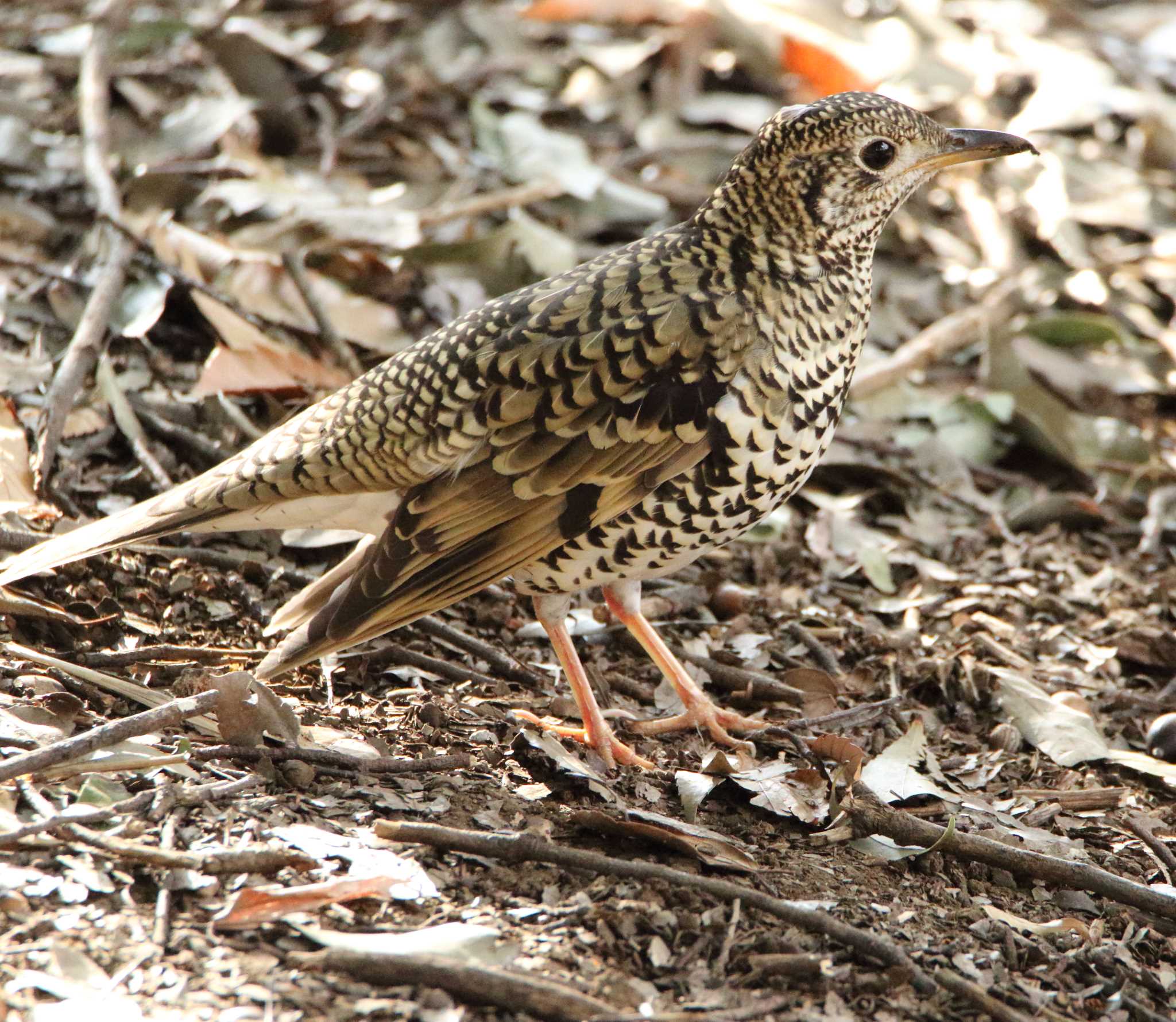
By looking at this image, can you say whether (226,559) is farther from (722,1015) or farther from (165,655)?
(722,1015)

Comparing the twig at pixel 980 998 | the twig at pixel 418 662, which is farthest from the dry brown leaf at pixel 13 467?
the twig at pixel 980 998

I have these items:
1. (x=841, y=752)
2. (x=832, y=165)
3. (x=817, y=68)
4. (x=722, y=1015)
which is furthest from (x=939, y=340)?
(x=722, y=1015)

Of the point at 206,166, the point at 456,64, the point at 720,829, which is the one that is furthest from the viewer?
the point at 456,64

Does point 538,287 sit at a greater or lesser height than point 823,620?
greater

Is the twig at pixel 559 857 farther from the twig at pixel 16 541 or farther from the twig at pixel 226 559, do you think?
the twig at pixel 16 541

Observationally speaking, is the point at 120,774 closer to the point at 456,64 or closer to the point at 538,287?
the point at 538,287

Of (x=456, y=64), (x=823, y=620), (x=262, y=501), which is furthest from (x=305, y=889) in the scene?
(x=456, y=64)

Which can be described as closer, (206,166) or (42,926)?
(42,926)

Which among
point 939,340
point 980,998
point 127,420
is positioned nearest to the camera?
point 980,998
